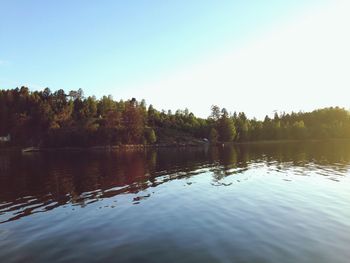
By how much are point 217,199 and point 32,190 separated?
26.6 m

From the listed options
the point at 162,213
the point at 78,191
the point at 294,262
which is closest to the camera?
the point at 294,262

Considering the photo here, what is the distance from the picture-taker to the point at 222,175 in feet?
192

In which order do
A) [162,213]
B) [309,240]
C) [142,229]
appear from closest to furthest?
[309,240] → [142,229] → [162,213]

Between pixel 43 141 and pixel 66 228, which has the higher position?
pixel 43 141

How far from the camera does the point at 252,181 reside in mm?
50375

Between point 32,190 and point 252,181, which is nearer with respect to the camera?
point 32,190

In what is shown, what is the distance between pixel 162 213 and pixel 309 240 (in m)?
13.7

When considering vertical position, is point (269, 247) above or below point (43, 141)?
below

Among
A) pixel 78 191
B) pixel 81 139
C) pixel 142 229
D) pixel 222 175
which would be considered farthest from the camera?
pixel 81 139

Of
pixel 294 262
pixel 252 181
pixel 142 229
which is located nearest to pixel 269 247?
pixel 294 262

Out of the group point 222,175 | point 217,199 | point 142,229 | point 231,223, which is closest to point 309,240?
point 231,223

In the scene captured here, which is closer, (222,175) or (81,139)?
(222,175)

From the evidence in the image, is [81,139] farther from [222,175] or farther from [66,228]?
[66,228]

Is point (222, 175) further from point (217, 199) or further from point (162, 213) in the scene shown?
point (162, 213)
